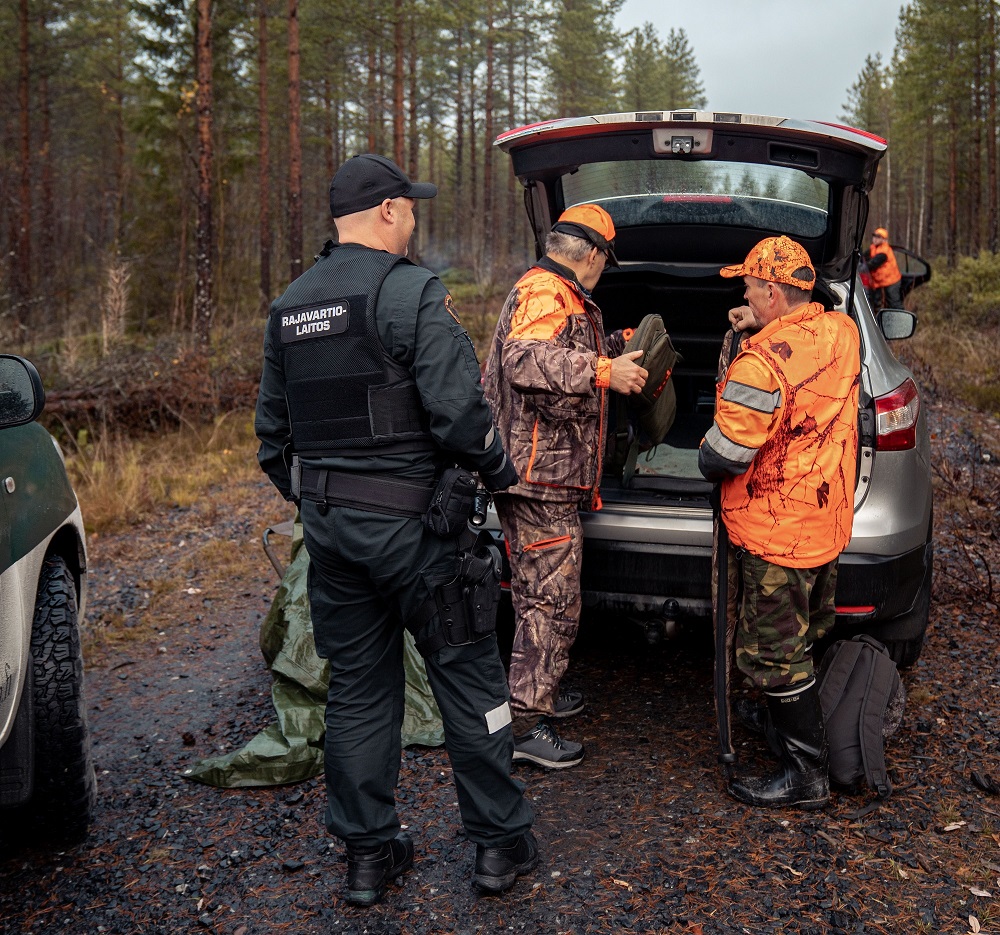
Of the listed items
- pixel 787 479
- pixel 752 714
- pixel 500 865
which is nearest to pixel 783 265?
pixel 787 479

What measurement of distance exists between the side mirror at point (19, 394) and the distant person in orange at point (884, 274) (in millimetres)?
10536

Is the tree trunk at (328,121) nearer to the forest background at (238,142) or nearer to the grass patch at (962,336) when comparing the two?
the forest background at (238,142)

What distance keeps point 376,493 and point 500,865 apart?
3.92 feet

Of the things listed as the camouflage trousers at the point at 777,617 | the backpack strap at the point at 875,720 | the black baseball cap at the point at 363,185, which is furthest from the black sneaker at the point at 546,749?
the black baseball cap at the point at 363,185

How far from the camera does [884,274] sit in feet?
37.5

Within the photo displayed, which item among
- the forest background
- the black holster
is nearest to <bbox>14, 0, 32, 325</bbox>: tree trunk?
the forest background

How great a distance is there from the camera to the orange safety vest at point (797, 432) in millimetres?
2850

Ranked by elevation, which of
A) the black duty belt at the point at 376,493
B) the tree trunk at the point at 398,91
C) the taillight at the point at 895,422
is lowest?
the black duty belt at the point at 376,493

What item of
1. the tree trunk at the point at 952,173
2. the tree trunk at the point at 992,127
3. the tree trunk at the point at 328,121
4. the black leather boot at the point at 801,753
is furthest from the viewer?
the tree trunk at the point at 952,173

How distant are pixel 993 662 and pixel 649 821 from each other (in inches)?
84.2

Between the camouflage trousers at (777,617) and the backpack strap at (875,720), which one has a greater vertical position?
the camouflage trousers at (777,617)

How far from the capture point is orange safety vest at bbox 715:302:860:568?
2.85 m

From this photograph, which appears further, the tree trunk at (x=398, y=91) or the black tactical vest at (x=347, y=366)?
the tree trunk at (x=398, y=91)

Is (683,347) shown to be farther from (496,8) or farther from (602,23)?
(602,23)
